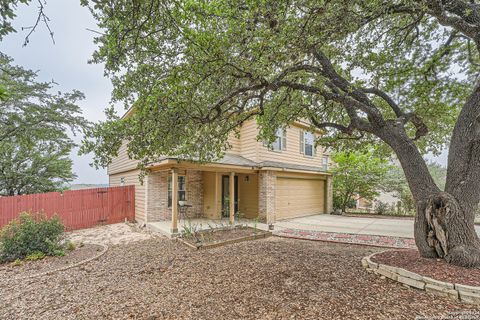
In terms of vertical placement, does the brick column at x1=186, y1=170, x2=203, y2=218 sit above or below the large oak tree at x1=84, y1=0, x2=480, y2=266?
below

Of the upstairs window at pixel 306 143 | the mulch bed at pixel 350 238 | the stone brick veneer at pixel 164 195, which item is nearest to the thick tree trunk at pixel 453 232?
the mulch bed at pixel 350 238

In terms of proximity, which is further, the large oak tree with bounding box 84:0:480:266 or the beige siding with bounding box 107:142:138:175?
the beige siding with bounding box 107:142:138:175

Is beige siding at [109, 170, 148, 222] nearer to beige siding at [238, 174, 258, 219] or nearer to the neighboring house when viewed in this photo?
the neighboring house

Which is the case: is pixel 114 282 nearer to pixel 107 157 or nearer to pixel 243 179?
pixel 107 157

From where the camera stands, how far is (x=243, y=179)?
12391 mm

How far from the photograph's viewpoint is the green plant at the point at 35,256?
5.86 m

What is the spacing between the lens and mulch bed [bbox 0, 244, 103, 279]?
5.10 meters

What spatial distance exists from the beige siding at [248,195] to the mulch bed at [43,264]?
697 centimetres

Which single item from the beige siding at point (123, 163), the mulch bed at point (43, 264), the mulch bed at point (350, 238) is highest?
the beige siding at point (123, 163)

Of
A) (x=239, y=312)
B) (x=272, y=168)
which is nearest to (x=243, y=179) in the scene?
(x=272, y=168)

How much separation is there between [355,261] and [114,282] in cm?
512

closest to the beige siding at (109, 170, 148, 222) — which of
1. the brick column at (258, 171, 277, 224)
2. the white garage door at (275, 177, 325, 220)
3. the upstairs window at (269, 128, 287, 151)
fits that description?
the brick column at (258, 171, 277, 224)

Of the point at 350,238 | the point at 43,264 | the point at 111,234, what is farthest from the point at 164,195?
the point at 350,238

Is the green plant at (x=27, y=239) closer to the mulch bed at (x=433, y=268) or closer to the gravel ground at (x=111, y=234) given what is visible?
the gravel ground at (x=111, y=234)
